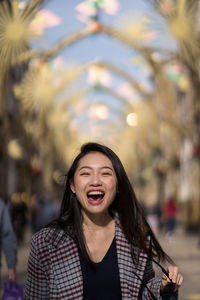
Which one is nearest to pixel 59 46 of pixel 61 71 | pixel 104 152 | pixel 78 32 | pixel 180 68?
pixel 78 32

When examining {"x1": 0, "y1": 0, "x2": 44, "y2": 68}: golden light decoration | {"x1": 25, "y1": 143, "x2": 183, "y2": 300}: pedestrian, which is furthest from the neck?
{"x1": 0, "y1": 0, "x2": 44, "y2": 68}: golden light decoration

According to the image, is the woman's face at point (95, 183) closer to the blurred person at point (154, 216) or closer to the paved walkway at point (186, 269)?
the paved walkway at point (186, 269)

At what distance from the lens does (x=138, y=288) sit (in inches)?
127

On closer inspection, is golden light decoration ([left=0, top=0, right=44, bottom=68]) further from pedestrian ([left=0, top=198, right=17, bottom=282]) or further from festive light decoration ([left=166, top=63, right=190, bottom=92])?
festive light decoration ([left=166, top=63, right=190, bottom=92])

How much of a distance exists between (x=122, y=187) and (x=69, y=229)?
35 centimetres

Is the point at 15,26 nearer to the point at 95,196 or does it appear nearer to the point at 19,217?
the point at 95,196

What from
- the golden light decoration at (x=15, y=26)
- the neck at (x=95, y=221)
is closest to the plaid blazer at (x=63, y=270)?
the neck at (x=95, y=221)

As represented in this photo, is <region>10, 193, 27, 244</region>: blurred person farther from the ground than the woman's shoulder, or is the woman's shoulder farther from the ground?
the woman's shoulder

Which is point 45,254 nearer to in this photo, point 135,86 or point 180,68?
point 135,86

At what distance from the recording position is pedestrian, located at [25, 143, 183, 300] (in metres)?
3.19

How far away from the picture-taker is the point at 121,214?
3.51 metres

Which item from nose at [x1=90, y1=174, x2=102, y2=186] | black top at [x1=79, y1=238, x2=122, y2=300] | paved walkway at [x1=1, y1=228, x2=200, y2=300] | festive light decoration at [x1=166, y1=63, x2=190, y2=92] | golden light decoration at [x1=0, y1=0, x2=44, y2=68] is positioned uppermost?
festive light decoration at [x1=166, y1=63, x2=190, y2=92]

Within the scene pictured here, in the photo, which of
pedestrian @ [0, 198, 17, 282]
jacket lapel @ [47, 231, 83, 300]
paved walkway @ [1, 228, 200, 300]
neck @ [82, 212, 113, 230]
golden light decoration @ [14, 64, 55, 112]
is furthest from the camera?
golden light decoration @ [14, 64, 55, 112]

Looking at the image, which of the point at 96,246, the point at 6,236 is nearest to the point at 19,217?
the point at 6,236
